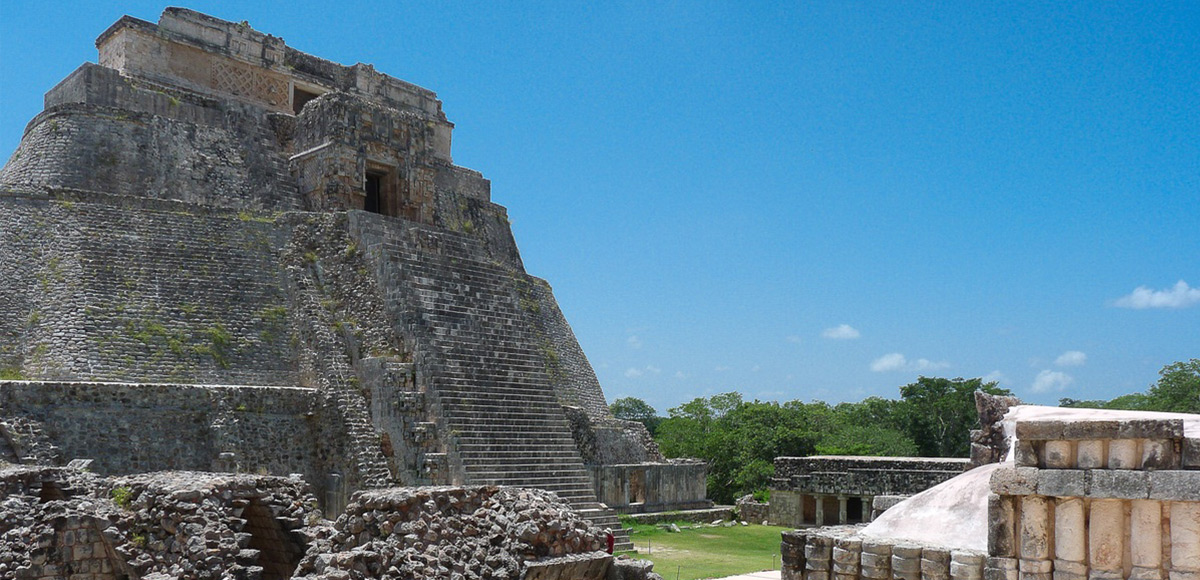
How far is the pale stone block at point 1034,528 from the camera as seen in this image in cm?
470

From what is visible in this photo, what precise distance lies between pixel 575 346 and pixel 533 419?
26.6 ft

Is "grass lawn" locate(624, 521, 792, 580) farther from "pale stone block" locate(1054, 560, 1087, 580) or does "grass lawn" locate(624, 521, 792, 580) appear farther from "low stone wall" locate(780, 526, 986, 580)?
"pale stone block" locate(1054, 560, 1087, 580)

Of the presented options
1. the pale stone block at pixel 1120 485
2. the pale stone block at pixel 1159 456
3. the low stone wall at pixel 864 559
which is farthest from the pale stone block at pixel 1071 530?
the low stone wall at pixel 864 559

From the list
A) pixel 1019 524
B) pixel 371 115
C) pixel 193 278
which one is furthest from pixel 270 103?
pixel 1019 524

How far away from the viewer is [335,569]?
26.1 ft

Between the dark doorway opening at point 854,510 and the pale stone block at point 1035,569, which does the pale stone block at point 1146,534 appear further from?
the dark doorway opening at point 854,510

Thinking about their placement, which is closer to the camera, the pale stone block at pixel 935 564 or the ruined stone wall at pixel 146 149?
the pale stone block at pixel 935 564

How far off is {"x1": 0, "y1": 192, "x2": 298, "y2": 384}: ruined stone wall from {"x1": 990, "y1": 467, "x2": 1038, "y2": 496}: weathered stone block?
13.5m

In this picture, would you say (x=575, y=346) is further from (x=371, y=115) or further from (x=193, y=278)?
(x=193, y=278)

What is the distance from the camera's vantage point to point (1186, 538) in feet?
14.1

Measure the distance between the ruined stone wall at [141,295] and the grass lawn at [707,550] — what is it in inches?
269

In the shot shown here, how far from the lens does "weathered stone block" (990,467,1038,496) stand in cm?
470

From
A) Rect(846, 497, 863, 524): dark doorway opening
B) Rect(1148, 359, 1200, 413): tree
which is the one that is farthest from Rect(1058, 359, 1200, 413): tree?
Rect(846, 497, 863, 524): dark doorway opening

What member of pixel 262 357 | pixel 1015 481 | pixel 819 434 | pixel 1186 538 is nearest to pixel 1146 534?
pixel 1186 538
